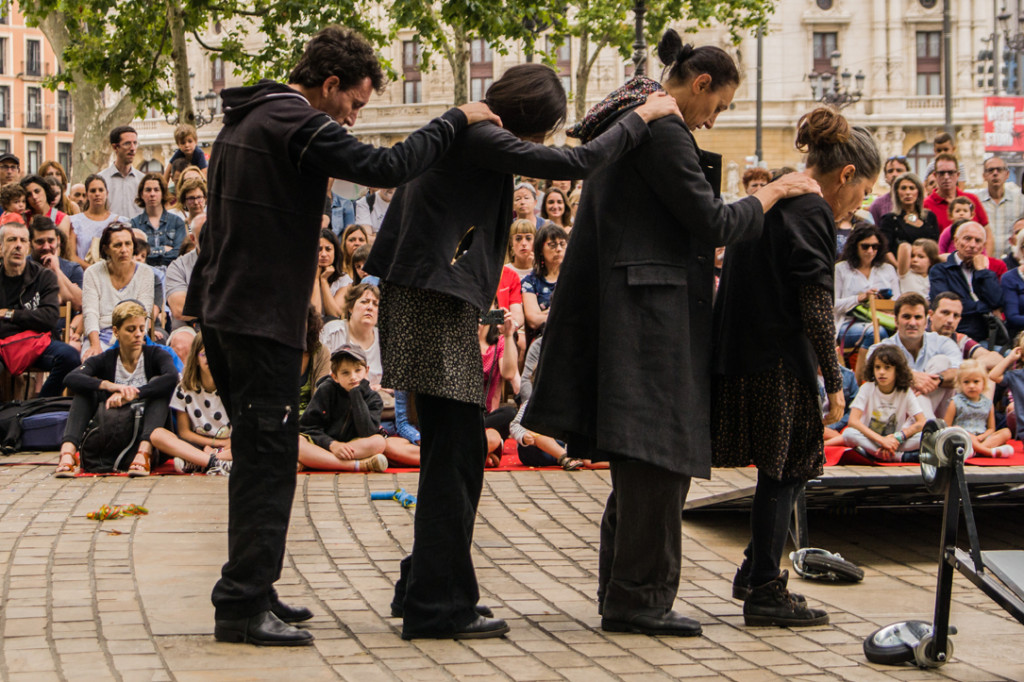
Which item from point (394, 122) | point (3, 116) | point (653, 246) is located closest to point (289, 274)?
point (653, 246)

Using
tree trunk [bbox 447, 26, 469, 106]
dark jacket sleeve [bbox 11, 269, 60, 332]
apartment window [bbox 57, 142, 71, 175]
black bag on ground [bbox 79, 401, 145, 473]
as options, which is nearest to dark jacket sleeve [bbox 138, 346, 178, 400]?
black bag on ground [bbox 79, 401, 145, 473]

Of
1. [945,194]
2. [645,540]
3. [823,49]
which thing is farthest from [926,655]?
[823,49]

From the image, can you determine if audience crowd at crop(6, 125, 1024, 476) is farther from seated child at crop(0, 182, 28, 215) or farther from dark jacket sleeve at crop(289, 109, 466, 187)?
dark jacket sleeve at crop(289, 109, 466, 187)

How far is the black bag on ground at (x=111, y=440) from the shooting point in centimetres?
873

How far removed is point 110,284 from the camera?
1063 centimetres

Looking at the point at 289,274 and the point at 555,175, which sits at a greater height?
the point at 555,175

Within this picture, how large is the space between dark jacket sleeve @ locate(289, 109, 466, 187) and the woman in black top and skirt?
226 mm

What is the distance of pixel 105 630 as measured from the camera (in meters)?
4.65

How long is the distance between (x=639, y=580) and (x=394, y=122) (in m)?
60.3

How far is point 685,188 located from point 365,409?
4.82m

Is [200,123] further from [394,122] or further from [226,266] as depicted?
[226,266]

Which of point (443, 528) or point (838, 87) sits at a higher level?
point (838, 87)

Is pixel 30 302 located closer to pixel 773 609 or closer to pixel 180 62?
pixel 773 609

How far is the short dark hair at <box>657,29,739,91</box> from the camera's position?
187 inches
